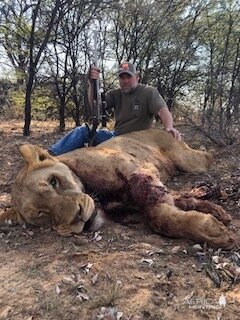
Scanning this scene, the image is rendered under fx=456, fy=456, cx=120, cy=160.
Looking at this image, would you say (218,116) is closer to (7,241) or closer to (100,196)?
(100,196)

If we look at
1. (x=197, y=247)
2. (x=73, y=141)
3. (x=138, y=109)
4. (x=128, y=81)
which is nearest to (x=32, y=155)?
(x=197, y=247)

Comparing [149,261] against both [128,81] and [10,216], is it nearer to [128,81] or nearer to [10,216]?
[10,216]

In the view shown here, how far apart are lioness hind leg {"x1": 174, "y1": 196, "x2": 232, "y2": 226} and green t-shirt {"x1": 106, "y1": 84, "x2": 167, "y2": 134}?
2090mm

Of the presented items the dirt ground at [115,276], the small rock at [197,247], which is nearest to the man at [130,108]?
the dirt ground at [115,276]

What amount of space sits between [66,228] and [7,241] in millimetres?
448

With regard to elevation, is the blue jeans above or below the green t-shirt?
below

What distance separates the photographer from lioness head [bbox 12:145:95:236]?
2.89m

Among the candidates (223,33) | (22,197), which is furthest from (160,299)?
(223,33)

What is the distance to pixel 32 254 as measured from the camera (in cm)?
280

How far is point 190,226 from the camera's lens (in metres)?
2.83

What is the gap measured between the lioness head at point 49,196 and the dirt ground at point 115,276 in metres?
0.09

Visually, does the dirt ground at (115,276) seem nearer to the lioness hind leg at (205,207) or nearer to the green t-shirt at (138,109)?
the lioness hind leg at (205,207)

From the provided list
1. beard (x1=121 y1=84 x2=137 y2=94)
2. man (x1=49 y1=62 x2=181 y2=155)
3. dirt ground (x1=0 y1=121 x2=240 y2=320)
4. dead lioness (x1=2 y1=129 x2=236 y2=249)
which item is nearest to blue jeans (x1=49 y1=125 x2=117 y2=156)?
man (x1=49 y1=62 x2=181 y2=155)

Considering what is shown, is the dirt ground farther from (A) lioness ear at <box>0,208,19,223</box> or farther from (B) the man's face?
(B) the man's face
